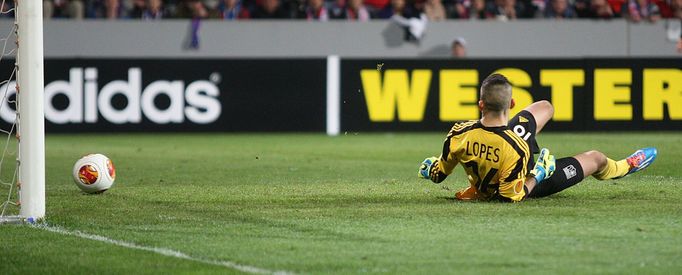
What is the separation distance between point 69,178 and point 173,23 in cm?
1107

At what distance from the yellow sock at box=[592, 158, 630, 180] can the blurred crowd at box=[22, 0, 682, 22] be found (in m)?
14.0

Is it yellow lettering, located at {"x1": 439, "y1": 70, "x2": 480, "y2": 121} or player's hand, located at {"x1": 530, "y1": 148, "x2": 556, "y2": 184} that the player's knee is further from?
yellow lettering, located at {"x1": 439, "y1": 70, "x2": 480, "y2": 121}

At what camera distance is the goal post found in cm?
928

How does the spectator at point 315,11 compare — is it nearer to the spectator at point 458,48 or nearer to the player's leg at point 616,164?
the spectator at point 458,48

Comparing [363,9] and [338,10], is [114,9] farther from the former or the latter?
[363,9]

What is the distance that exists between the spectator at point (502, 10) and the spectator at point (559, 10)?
0.69m

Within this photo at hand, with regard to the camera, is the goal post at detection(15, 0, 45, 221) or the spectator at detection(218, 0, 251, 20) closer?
the goal post at detection(15, 0, 45, 221)

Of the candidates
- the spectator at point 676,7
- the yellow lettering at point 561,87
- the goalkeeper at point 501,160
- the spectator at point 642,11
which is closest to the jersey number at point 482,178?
the goalkeeper at point 501,160

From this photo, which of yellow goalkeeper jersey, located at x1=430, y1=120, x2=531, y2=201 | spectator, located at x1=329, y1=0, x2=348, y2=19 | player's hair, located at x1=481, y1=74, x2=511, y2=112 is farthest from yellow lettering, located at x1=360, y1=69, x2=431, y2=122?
player's hair, located at x1=481, y1=74, x2=511, y2=112

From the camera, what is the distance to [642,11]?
25.1 m

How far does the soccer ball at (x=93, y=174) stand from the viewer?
37.7 ft

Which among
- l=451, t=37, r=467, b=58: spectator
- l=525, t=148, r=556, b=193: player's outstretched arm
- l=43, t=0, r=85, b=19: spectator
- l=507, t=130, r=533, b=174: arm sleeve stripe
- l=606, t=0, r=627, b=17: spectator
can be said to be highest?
l=507, t=130, r=533, b=174: arm sleeve stripe

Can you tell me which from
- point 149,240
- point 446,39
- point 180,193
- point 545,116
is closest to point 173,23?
point 446,39

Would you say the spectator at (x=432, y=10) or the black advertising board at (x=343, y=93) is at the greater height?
the spectator at (x=432, y=10)
